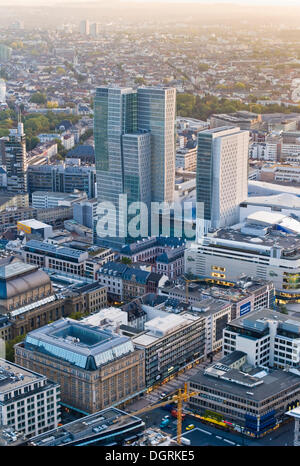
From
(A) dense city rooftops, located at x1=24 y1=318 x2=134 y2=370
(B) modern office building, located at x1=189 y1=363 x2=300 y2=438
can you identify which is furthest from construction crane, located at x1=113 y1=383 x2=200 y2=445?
(A) dense city rooftops, located at x1=24 y1=318 x2=134 y2=370

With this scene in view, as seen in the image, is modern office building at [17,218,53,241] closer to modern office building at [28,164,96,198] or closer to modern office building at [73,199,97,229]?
modern office building at [73,199,97,229]

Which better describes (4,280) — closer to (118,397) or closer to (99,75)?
(118,397)

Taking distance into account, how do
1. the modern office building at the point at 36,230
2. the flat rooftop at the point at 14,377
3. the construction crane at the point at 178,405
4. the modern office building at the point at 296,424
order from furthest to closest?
the modern office building at the point at 36,230
the flat rooftop at the point at 14,377
the construction crane at the point at 178,405
the modern office building at the point at 296,424

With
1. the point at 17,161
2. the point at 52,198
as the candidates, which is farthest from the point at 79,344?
the point at 17,161

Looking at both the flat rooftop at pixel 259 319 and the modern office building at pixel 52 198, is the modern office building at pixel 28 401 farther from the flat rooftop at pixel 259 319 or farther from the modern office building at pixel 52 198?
the modern office building at pixel 52 198

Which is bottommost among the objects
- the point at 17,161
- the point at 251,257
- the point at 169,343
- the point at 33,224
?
the point at 169,343

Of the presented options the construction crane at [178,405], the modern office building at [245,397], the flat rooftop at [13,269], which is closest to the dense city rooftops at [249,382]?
the modern office building at [245,397]

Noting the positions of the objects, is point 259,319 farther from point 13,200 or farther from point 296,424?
point 13,200
